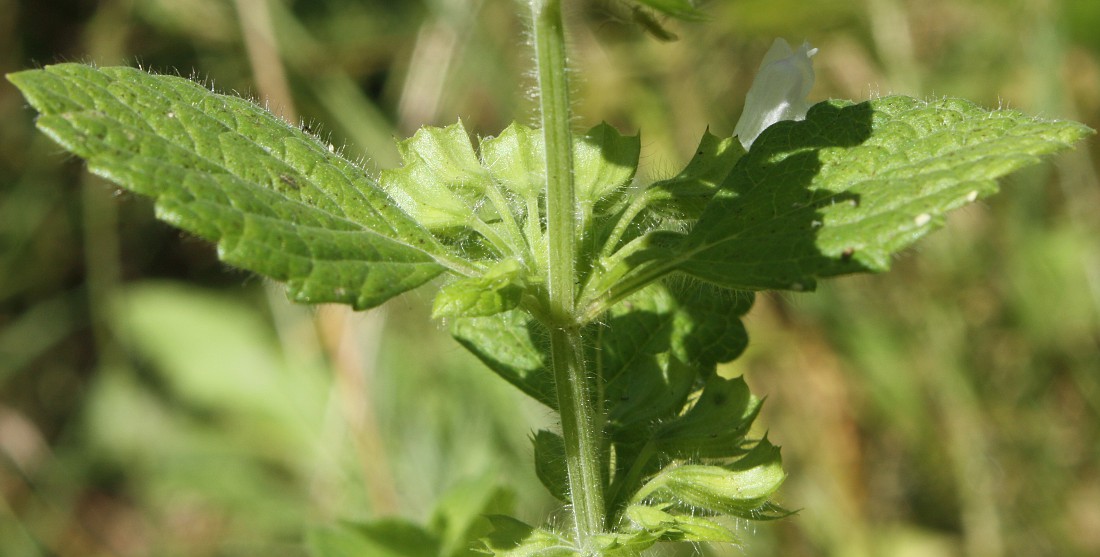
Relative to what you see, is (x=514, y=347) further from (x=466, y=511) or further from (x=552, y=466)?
(x=466, y=511)

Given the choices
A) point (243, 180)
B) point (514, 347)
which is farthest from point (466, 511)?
point (243, 180)

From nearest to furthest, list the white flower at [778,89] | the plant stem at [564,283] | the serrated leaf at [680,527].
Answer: the plant stem at [564,283] < the serrated leaf at [680,527] < the white flower at [778,89]

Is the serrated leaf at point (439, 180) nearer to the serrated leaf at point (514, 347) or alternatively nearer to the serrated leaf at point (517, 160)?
the serrated leaf at point (517, 160)

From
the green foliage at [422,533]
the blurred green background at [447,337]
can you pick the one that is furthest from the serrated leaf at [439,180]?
the blurred green background at [447,337]

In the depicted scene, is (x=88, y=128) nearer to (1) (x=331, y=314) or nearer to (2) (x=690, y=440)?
(2) (x=690, y=440)

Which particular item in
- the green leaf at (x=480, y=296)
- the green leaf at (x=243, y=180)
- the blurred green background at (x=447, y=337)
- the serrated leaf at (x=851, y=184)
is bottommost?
the blurred green background at (x=447, y=337)

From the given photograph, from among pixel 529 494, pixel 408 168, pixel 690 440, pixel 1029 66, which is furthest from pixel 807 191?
pixel 1029 66

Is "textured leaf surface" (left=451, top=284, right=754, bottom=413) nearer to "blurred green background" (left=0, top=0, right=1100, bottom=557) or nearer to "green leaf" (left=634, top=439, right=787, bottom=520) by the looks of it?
"green leaf" (left=634, top=439, right=787, bottom=520)
